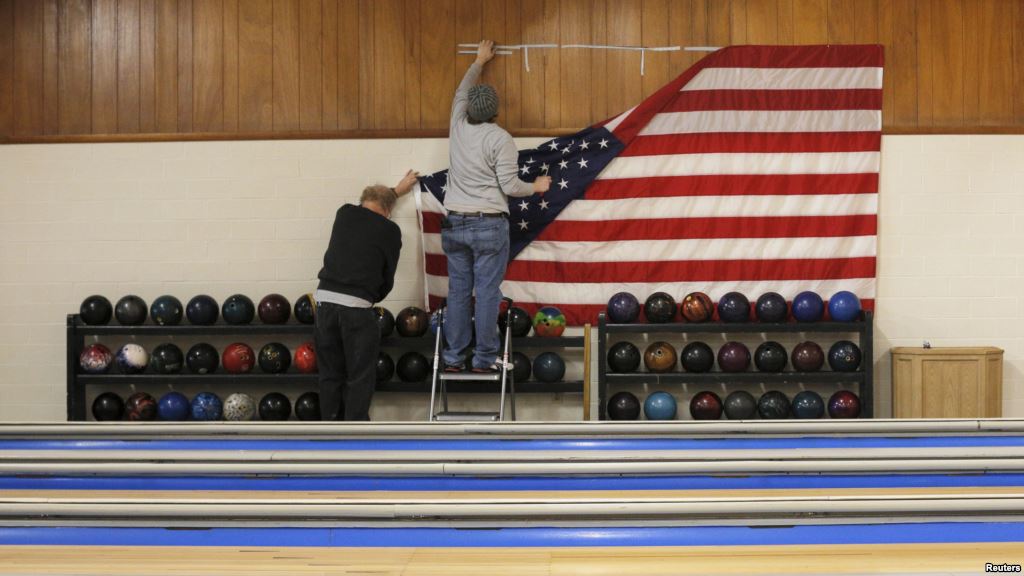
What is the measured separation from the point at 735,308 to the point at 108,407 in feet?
16.6

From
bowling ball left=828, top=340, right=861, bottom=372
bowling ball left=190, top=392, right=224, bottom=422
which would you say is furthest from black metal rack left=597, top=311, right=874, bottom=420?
bowling ball left=190, top=392, right=224, bottom=422

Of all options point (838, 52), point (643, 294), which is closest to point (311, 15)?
point (643, 294)

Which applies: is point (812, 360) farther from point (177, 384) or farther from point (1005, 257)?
point (177, 384)

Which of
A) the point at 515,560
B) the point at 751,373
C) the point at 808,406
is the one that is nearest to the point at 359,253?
the point at 751,373

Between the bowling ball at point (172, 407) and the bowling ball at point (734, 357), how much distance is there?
432 centimetres

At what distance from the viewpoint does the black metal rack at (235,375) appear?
7.30 meters

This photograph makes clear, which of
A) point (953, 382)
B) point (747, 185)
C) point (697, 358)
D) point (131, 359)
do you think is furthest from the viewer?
point (747, 185)

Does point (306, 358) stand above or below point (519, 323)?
below

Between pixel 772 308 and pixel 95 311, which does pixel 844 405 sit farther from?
pixel 95 311

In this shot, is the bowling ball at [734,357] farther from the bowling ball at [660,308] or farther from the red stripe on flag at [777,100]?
the red stripe on flag at [777,100]

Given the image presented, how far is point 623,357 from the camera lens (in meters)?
7.23

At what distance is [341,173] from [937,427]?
5.87 meters

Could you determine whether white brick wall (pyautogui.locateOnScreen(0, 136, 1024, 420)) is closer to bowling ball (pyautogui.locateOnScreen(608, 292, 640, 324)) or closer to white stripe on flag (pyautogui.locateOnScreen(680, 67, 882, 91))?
white stripe on flag (pyautogui.locateOnScreen(680, 67, 882, 91))

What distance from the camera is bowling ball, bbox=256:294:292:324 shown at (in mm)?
7422
